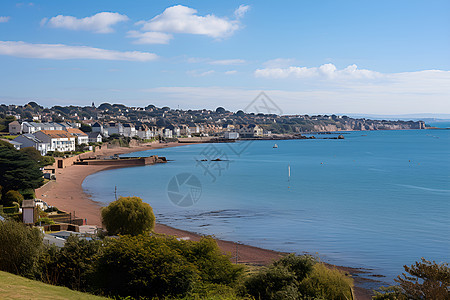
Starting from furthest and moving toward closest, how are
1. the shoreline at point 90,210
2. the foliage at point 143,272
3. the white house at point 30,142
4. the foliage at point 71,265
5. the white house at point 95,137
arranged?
the white house at point 95,137
the white house at point 30,142
the shoreline at point 90,210
the foliage at point 71,265
the foliage at point 143,272

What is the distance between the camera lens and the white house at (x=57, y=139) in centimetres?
7297

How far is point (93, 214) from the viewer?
31609mm

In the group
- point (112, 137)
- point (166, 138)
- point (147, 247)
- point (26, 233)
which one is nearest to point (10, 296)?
point (147, 247)

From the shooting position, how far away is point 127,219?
22750mm

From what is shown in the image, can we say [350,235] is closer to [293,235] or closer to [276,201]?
[293,235]

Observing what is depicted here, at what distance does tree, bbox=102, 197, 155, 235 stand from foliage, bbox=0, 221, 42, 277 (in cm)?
1024

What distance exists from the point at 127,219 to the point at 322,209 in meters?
20.4

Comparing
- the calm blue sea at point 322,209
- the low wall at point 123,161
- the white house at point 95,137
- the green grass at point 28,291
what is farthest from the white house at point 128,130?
the green grass at point 28,291

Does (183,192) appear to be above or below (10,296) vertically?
below

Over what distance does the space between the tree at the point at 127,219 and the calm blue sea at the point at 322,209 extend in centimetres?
572

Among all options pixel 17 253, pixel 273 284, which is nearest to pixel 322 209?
pixel 273 284

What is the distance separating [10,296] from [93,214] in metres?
23.7

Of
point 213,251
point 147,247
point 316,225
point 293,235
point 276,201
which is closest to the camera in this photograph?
point 147,247

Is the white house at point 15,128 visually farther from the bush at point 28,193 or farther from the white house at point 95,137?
the bush at point 28,193
